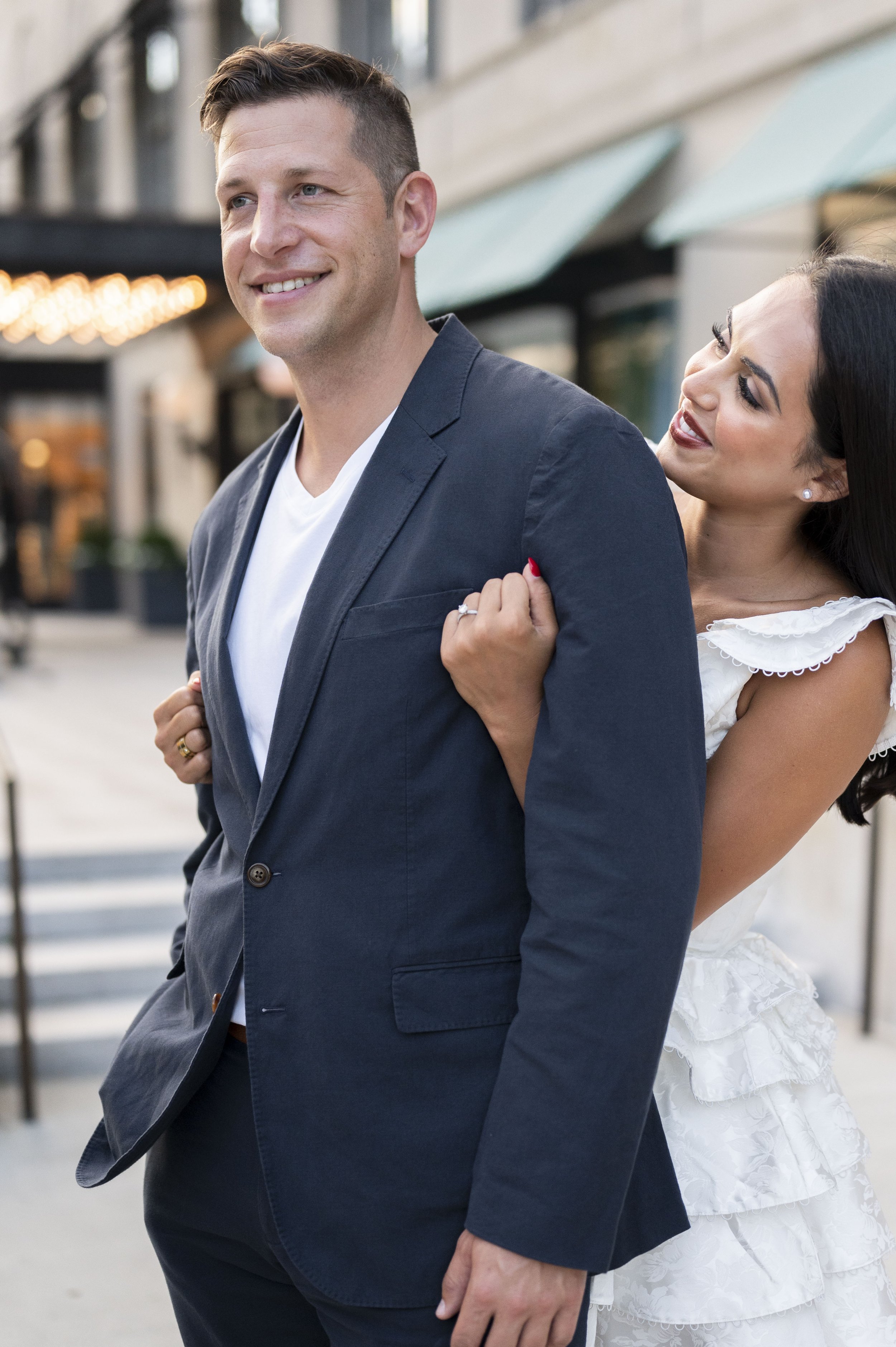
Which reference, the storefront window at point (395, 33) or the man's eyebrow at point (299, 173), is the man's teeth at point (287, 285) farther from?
the storefront window at point (395, 33)

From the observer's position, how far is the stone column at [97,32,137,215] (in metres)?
21.8

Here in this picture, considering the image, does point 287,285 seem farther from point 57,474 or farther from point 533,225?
point 57,474

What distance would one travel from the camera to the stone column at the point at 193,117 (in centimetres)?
1850

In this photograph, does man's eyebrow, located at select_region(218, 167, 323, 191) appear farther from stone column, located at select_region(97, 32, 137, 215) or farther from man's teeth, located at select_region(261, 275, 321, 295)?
stone column, located at select_region(97, 32, 137, 215)

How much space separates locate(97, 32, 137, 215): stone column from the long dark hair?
21269mm

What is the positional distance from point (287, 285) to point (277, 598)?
412 mm

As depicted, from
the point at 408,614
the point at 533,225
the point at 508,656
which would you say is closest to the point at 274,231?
the point at 408,614

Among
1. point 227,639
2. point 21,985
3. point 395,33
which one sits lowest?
point 21,985

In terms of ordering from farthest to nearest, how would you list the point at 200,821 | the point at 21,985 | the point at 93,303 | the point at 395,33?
1. the point at 93,303
2. the point at 395,33
3. the point at 21,985
4. the point at 200,821

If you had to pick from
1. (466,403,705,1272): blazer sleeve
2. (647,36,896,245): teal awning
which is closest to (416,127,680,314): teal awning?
(647,36,896,245): teal awning

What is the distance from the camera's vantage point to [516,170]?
38.5 ft

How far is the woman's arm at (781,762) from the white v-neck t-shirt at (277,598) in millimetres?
613

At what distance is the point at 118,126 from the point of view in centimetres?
2245

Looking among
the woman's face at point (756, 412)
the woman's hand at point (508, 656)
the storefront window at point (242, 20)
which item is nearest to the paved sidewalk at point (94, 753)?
the woman's face at point (756, 412)
